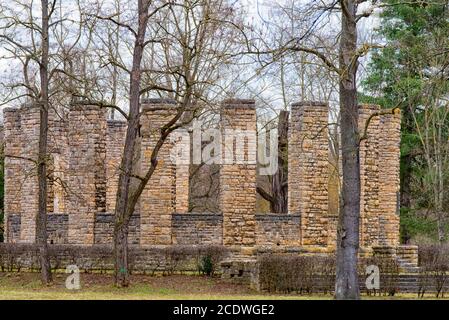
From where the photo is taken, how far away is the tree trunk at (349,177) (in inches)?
773

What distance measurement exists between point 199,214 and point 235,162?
79.6 inches

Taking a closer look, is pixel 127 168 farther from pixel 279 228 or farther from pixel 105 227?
pixel 279 228

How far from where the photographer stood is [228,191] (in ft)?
97.7

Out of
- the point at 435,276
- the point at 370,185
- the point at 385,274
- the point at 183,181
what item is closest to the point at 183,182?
the point at 183,181

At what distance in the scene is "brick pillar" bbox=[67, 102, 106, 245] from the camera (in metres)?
30.3

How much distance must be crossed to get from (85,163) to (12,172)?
4292 mm

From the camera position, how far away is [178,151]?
108ft

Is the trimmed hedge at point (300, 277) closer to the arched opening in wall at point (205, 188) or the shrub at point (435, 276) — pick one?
the shrub at point (435, 276)

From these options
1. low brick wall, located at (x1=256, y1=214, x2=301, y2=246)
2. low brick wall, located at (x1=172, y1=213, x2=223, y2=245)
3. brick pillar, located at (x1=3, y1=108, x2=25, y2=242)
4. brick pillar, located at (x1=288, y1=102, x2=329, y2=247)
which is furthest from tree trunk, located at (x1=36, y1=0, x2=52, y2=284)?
brick pillar, located at (x1=288, y1=102, x2=329, y2=247)

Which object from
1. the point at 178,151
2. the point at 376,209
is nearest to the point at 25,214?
the point at 178,151

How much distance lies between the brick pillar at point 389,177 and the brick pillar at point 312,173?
108 inches

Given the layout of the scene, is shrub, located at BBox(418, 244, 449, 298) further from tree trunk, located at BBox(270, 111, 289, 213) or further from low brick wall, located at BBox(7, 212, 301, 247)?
tree trunk, located at BBox(270, 111, 289, 213)

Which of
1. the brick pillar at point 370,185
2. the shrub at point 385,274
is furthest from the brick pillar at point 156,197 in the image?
the shrub at point 385,274

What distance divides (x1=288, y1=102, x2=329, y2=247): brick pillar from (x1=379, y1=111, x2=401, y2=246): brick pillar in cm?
273
